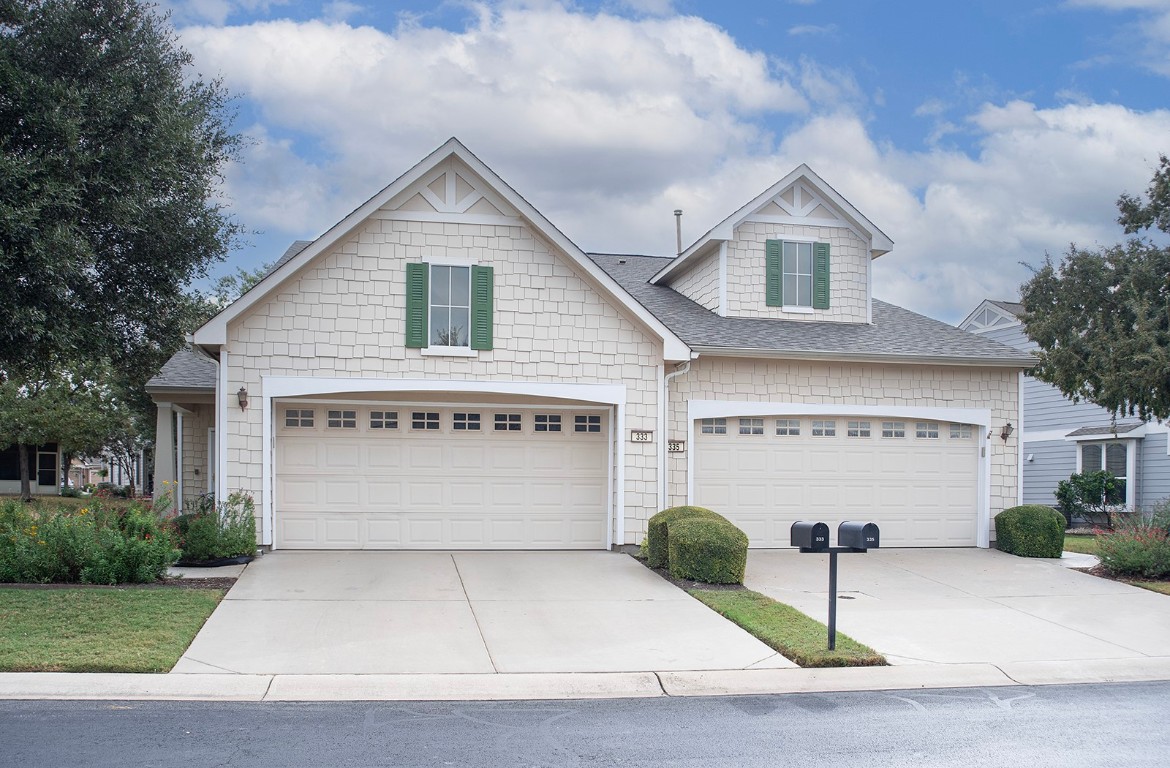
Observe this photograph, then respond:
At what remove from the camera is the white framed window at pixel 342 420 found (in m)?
15.8

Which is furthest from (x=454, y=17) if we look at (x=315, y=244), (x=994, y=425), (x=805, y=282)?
(x=994, y=425)

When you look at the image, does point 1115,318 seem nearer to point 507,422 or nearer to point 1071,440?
point 1071,440

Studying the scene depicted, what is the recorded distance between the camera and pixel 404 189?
1534cm

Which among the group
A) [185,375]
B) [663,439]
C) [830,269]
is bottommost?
[663,439]

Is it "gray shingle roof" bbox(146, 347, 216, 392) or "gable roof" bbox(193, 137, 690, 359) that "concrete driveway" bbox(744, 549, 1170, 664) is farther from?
"gray shingle roof" bbox(146, 347, 216, 392)

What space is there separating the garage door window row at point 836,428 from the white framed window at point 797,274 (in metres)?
2.63

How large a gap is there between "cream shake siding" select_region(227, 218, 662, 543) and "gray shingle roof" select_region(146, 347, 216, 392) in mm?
2252

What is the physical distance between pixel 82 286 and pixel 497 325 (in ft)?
18.6

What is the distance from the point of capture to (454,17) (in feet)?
50.9

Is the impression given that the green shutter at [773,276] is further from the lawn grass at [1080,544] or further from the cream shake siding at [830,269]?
the lawn grass at [1080,544]

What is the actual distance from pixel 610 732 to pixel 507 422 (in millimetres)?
9489

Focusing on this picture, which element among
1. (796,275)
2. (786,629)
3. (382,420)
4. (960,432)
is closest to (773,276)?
(796,275)

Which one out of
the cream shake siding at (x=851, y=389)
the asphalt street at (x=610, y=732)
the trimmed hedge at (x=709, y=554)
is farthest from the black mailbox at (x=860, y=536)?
the cream shake siding at (x=851, y=389)

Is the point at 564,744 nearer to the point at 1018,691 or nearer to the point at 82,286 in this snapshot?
the point at 1018,691
